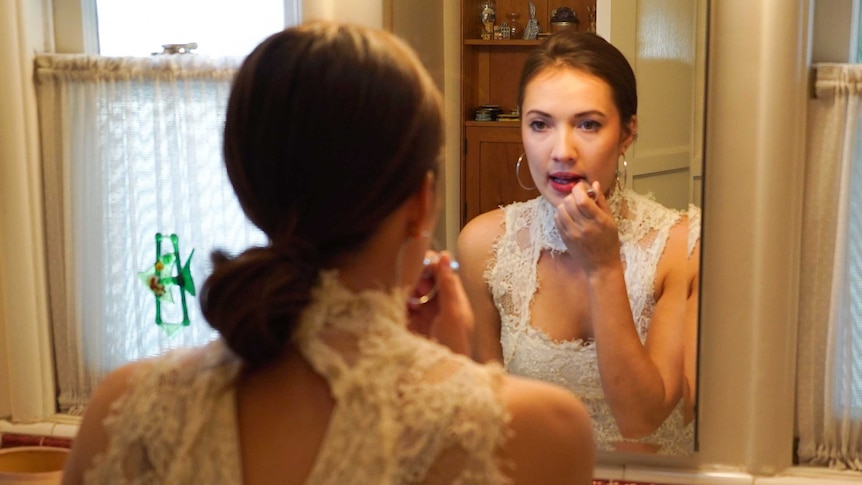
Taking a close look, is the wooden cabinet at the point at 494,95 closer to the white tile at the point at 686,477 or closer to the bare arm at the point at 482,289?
the bare arm at the point at 482,289

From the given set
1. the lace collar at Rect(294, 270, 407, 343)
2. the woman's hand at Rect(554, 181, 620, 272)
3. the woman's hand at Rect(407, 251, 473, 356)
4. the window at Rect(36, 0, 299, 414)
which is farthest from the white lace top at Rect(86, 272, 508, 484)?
the window at Rect(36, 0, 299, 414)

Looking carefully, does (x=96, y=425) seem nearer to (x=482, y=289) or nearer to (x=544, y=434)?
(x=544, y=434)

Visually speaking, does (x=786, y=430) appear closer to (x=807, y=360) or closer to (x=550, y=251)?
(x=807, y=360)

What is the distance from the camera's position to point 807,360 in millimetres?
1314

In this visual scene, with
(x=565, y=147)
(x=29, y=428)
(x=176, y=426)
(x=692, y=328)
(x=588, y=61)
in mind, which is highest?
(x=588, y=61)

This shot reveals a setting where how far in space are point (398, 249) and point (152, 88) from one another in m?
0.94

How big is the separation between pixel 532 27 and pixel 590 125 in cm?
14

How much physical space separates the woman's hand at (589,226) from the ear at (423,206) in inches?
21.5

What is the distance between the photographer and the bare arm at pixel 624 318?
1258 millimetres

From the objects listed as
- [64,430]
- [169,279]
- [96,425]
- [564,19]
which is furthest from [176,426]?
[64,430]

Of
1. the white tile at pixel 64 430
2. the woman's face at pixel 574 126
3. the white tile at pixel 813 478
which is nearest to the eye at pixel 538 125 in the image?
the woman's face at pixel 574 126

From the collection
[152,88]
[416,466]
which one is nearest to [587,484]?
[416,466]

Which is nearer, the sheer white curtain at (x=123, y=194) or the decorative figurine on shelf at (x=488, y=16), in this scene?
the decorative figurine on shelf at (x=488, y=16)

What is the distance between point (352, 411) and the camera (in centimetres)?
68
